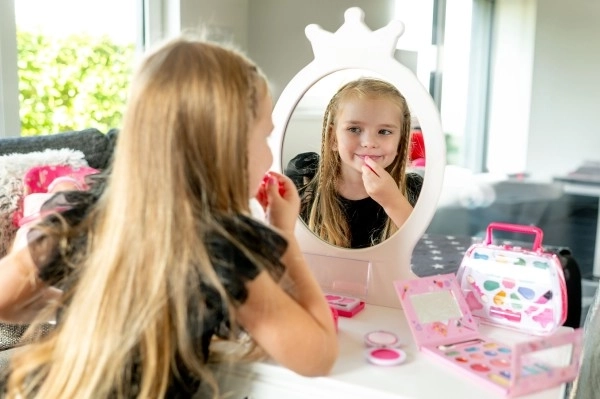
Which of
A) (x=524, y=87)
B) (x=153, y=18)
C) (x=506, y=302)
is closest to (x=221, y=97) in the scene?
(x=506, y=302)

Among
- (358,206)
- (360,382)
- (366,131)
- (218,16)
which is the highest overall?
(218,16)

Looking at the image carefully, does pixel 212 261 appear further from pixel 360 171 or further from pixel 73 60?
pixel 73 60

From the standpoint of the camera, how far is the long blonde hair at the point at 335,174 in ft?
2.95

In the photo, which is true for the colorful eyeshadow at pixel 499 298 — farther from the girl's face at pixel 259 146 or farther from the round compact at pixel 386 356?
the girl's face at pixel 259 146

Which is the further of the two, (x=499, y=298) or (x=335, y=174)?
(x=335, y=174)

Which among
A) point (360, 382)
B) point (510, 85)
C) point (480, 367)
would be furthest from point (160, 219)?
point (510, 85)

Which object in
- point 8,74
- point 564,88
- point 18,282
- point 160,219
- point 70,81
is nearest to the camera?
point 160,219

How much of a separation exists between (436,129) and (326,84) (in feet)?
0.62

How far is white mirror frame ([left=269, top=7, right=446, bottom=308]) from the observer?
86cm

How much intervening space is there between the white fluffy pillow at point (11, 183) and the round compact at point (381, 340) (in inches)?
22.4

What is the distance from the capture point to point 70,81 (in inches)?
62.4

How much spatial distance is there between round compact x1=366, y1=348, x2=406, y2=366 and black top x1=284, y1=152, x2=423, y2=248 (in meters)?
0.22

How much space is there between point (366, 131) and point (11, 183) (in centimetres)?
56

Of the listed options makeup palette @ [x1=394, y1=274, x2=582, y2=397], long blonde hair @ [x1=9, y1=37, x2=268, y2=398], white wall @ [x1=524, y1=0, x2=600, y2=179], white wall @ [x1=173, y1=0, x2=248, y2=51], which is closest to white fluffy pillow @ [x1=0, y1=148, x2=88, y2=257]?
long blonde hair @ [x1=9, y1=37, x2=268, y2=398]
